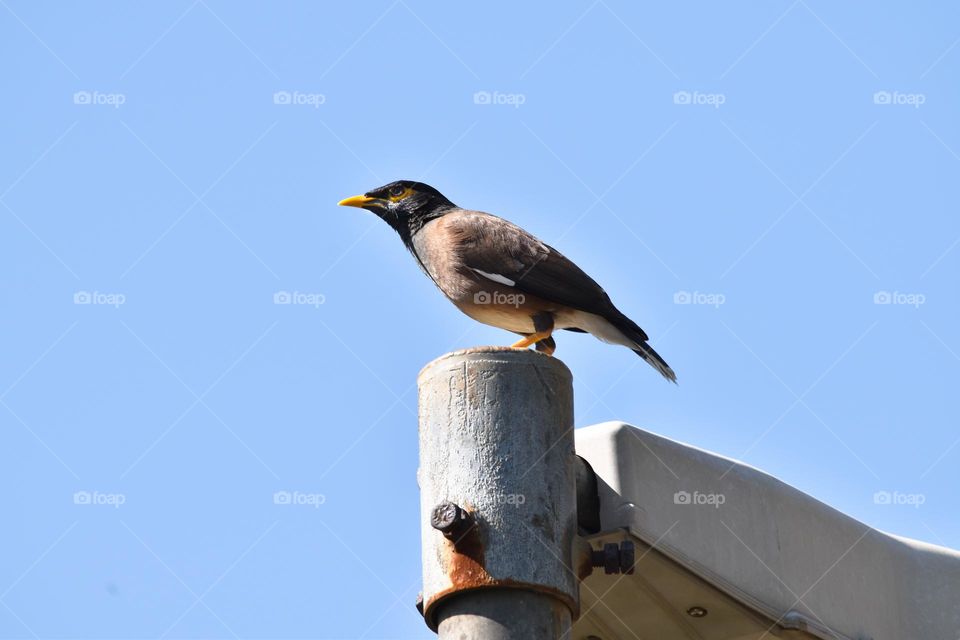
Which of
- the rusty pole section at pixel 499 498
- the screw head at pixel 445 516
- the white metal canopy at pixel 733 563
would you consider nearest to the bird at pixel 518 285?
the white metal canopy at pixel 733 563

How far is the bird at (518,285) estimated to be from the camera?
22.8 feet

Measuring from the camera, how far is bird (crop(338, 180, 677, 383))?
6.94m

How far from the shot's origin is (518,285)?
273 inches

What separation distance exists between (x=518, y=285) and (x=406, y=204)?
117 centimetres

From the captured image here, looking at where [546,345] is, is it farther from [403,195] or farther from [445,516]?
[445,516]

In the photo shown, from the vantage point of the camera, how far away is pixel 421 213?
7789 mm

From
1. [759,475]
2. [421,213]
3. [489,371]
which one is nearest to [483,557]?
[489,371]

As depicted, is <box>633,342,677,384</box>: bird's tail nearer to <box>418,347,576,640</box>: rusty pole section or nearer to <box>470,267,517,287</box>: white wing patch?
<box>470,267,517,287</box>: white wing patch

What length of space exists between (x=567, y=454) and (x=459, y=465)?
327 mm

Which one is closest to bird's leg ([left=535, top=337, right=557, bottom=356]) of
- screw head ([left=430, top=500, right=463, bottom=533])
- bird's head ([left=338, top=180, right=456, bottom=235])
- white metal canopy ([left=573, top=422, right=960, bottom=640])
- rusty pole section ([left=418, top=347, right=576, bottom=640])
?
bird's head ([left=338, top=180, right=456, bottom=235])

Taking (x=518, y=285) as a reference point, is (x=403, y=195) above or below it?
above

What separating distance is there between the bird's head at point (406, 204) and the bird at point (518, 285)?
0.79ft

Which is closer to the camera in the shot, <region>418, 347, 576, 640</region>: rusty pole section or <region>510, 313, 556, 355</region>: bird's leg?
<region>418, 347, 576, 640</region>: rusty pole section

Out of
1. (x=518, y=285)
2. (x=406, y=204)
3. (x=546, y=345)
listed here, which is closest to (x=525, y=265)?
(x=518, y=285)
